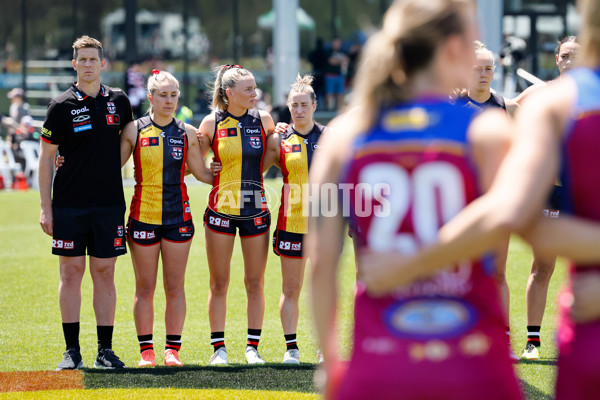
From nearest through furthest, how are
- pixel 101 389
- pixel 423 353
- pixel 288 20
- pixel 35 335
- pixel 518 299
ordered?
pixel 423 353 → pixel 101 389 → pixel 35 335 → pixel 518 299 → pixel 288 20

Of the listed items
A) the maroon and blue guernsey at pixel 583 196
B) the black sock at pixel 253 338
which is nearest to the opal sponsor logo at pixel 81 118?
the black sock at pixel 253 338

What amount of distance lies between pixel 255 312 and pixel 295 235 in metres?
0.63

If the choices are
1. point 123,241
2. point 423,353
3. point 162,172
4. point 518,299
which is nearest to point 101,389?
point 123,241

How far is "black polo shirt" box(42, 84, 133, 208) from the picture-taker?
18.4 feet

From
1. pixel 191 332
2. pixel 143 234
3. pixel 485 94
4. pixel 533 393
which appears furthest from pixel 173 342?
pixel 485 94

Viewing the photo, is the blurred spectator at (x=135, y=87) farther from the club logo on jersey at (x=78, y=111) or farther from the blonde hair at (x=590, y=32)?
the blonde hair at (x=590, y=32)

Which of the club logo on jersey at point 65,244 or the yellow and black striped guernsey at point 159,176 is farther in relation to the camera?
the yellow and black striped guernsey at point 159,176

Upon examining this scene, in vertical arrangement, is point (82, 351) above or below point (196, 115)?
below

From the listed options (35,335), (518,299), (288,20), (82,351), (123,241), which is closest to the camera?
(123,241)

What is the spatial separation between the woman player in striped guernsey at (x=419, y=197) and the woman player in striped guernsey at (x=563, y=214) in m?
0.05

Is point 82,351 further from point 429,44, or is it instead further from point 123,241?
point 429,44

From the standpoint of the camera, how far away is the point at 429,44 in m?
1.91

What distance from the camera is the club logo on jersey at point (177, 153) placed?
5.79m

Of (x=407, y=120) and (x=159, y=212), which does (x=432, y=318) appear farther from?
(x=159, y=212)
